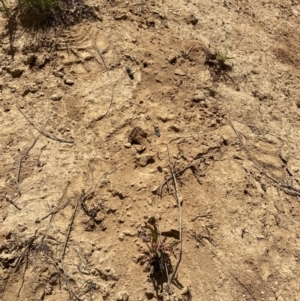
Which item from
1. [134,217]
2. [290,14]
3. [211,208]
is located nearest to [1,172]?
[134,217]

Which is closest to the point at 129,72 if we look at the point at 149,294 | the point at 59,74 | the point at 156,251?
the point at 59,74

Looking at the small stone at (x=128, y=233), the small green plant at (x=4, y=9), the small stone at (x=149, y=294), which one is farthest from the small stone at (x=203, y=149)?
the small green plant at (x=4, y=9)

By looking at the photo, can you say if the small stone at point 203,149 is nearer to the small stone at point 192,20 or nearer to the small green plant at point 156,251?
the small green plant at point 156,251

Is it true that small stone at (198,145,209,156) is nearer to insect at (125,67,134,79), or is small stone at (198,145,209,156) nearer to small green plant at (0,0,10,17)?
insect at (125,67,134,79)

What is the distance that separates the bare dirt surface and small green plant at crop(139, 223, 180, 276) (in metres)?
→ 0.03

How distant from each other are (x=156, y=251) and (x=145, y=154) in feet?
2.03

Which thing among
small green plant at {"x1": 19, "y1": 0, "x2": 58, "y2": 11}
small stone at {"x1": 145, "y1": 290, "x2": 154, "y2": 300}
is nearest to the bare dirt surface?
small stone at {"x1": 145, "y1": 290, "x2": 154, "y2": 300}

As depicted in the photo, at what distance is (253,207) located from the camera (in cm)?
256

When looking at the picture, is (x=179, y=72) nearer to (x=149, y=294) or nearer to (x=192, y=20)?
(x=192, y=20)

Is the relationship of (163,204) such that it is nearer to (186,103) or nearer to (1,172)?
(186,103)

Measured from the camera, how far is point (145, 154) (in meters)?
2.60

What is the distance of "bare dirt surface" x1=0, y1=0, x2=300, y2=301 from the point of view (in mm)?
2230

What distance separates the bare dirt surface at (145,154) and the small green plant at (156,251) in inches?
1.1

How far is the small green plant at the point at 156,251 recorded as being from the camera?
2.23 m
